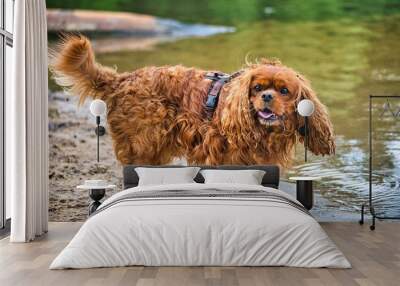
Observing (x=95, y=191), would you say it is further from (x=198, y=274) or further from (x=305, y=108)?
(x=198, y=274)

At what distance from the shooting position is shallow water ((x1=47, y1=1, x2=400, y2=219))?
692 centimetres

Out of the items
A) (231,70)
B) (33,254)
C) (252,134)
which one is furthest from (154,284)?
(231,70)

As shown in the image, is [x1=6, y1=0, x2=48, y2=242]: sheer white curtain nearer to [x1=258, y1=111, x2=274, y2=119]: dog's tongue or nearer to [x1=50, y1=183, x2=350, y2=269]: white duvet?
[x1=50, y1=183, x2=350, y2=269]: white duvet

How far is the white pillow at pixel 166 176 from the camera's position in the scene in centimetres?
622

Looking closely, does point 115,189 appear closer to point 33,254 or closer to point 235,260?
point 33,254

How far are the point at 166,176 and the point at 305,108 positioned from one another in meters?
1.71

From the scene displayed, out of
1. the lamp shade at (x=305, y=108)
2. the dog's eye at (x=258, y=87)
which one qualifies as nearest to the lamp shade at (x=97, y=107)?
the dog's eye at (x=258, y=87)

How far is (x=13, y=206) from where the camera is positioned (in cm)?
549

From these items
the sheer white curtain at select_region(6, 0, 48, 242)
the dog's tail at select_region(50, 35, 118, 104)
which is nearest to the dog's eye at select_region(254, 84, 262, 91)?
the dog's tail at select_region(50, 35, 118, 104)

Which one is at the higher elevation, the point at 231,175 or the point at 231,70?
the point at 231,70

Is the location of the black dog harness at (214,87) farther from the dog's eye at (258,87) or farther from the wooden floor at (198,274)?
the wooden floor at (198,274)

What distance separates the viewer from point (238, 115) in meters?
6.72

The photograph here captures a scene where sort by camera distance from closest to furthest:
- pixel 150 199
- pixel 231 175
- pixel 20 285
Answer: pixel 20 285 < pixel 150 199 < pixel 231 175

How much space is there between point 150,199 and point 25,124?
Result: 163 centimetres
